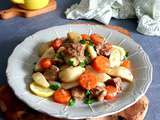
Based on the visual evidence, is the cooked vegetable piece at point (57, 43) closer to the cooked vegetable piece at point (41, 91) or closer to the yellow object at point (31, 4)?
the cooked vegetable piece at point (41, 91)

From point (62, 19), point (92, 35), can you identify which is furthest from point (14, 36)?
point (92, 35)

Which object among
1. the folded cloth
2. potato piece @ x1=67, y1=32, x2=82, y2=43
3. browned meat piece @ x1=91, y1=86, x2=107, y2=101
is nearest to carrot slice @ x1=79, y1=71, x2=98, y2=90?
browned meat piece @ x1=91, y1=86, x2=107, y2=101

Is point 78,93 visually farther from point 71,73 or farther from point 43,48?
point 43,48

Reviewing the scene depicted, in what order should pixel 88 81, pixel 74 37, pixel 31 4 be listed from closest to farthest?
pixel 88 81 < pixel 74 37 < pixel 31 4

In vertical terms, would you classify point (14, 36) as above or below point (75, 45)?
below

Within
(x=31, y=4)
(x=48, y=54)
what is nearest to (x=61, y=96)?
Result: (x=48, y=54)

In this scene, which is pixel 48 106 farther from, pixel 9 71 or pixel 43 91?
pixel 9 71

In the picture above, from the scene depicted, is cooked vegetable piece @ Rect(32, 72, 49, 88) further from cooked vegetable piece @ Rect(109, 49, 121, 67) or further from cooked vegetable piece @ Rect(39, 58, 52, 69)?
cooked vegetable piece @ Rect(109, 49, 121, 67)
